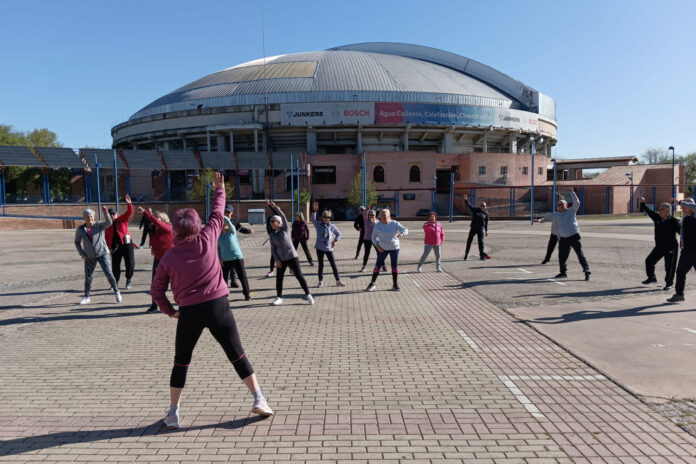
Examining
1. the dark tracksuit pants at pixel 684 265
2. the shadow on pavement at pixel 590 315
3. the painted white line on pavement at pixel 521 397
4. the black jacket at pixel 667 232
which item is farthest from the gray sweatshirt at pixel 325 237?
the black jacket at pixel 667 232

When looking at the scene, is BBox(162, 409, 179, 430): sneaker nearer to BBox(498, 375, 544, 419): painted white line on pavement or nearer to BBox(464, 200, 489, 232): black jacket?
BBox(498, 375, 544, 419): painted white line on pavement

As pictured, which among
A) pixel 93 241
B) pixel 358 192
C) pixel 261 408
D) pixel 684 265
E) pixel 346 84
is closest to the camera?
pixel 261 408

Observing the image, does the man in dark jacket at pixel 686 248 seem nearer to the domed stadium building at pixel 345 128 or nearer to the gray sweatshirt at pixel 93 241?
the gray sweatshirt at pixel 93 241

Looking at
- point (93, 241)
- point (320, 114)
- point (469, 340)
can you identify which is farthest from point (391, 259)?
point (320, 114)

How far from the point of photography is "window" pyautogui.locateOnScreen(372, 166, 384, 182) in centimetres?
4894

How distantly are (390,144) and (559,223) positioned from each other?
44.2 meters

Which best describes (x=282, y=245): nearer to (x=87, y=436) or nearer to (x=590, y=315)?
(x=87, y=436)

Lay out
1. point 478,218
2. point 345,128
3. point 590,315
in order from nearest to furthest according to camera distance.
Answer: point 590,315
point 478,218
point 345,128

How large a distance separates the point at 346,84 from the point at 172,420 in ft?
171

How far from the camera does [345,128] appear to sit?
166 feet

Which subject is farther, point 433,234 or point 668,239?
point 433,234

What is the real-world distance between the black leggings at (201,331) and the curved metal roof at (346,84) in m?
48.5

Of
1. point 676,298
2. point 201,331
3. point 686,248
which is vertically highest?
point 686,248

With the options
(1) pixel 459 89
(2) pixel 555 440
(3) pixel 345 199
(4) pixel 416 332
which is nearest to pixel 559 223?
(4) pixel 416 332
